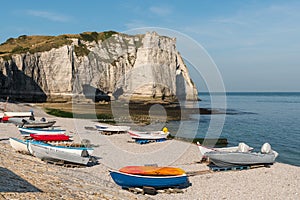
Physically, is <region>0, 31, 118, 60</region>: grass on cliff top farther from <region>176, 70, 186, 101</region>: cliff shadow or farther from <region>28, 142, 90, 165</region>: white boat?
<region>28, 142, 90, 165</region>: white boat

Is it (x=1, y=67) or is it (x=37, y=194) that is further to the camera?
(x=1, y=67)

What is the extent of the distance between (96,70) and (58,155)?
54.8 metres

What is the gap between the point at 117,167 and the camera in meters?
15.3

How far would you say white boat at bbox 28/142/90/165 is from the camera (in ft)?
47.7

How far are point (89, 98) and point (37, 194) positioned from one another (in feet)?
198

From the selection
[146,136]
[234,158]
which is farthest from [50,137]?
[234,158]

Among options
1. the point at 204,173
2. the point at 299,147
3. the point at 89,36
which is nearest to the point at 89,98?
the point at 89,36

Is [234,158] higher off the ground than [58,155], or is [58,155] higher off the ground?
[58,155]

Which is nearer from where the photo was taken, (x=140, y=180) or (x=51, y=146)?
(x=140, y=180)

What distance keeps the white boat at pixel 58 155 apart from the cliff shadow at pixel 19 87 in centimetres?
4607

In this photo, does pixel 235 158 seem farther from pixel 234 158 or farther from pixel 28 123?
pixel 28 123

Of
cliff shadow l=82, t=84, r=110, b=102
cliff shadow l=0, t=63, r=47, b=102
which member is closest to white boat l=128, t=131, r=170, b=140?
cliff shadow l=0, t=63, r=47, b=102

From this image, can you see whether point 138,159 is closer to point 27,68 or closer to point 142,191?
point 142,191

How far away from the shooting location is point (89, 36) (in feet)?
271
